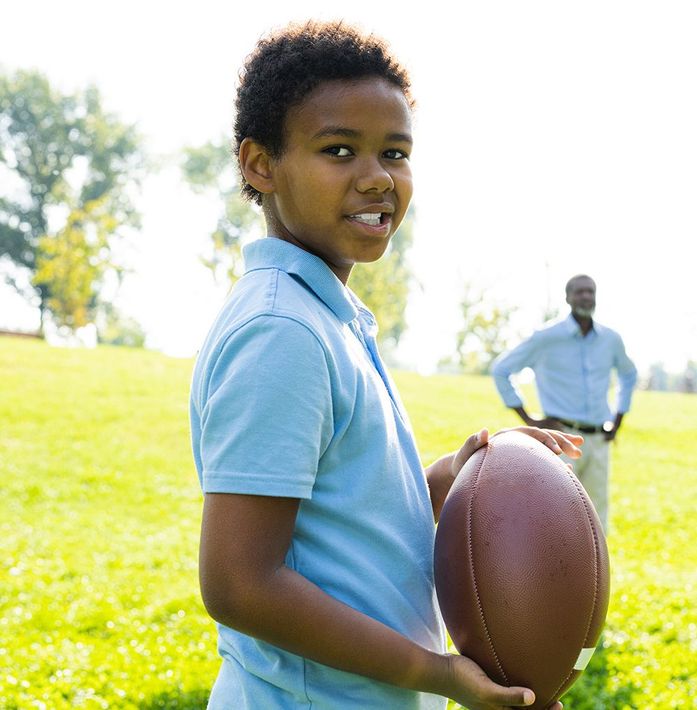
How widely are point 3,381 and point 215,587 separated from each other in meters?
17.3

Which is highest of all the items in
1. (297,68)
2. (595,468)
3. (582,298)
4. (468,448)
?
(297,68)

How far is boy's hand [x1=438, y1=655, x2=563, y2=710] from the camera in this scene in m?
1.43

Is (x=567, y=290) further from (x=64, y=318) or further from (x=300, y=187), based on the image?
(x=64, y=318)

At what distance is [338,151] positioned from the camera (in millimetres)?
1553

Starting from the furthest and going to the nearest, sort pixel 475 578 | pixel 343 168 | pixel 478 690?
pixel 475 578
pixel 343 168
pixel 478 690

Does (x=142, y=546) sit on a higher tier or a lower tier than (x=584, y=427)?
lower

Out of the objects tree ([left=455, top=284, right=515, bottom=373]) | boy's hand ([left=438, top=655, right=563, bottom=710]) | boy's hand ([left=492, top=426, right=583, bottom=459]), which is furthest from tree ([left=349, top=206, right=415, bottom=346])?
boy's hand ([left=438, top=655, right=563, bottom=710])

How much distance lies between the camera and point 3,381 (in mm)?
17219

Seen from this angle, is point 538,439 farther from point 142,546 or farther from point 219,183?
point 219,183

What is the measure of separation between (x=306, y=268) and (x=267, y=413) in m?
0.36

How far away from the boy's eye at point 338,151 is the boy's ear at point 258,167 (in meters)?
0.14

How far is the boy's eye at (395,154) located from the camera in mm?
1608

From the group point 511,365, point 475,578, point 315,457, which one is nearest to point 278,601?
point 315,457

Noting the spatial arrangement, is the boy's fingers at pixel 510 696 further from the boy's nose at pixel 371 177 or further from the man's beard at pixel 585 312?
the man's beard at pixel 585 312
